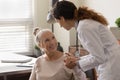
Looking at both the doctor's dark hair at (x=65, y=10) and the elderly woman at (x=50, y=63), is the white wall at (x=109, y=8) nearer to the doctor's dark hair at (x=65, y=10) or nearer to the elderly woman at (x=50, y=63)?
the elderly woman at (x=50, y=63)

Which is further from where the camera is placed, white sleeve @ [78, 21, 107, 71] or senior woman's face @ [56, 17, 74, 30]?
senior woman's face @ [56, 17, 74, 30]

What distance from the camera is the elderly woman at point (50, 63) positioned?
2.22m

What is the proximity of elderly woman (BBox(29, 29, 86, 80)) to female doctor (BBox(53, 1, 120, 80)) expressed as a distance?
1.01 feet

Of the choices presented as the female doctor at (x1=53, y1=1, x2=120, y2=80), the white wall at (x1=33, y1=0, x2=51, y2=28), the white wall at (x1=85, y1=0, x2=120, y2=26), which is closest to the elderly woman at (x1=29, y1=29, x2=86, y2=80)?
the female doctor at (x1=53, y1=1, x2=120, y2=80)

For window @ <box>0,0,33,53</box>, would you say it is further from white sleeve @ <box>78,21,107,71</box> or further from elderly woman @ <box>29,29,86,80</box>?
white sleeve @ <box>78,21,107,71</box>

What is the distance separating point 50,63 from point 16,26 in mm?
2424

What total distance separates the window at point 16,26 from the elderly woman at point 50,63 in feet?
7.27

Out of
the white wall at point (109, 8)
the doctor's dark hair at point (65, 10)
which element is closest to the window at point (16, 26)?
the white wall at point (109, 8)

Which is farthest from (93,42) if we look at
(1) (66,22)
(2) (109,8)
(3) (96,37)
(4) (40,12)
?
(4) (40,12)

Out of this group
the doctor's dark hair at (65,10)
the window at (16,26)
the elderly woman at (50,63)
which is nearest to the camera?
the doctor's dark hair at (65,10)

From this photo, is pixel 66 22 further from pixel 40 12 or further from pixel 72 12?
pixel 40 12

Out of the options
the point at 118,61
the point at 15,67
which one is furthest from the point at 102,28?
the point at 15,67

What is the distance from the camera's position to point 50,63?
2.30 metres

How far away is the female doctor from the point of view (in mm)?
1810
